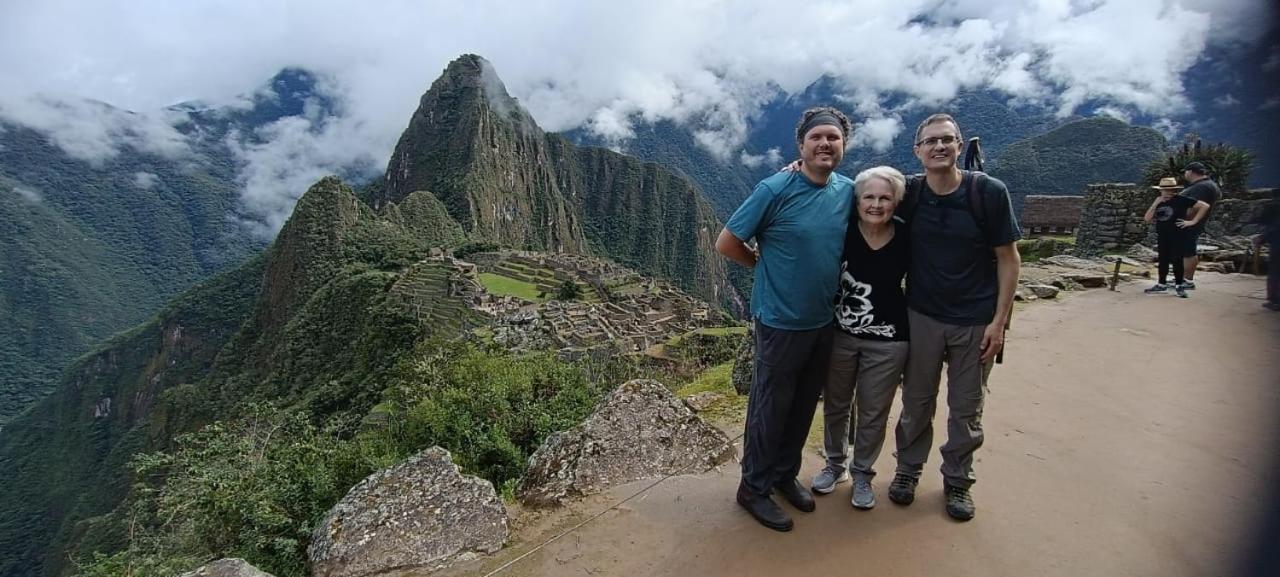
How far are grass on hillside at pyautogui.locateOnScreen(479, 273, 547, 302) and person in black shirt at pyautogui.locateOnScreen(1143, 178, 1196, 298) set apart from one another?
35475 millimetres

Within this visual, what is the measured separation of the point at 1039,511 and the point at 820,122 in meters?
1.97

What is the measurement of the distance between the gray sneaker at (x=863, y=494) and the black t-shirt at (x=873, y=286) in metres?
0.68

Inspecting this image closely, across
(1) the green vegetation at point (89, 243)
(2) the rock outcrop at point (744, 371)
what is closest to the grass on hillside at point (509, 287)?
(2) the rock outcrop at point (744, 371)

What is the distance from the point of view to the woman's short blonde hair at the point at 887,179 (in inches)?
94.8

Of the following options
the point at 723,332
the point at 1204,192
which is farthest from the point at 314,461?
the point at 723,332

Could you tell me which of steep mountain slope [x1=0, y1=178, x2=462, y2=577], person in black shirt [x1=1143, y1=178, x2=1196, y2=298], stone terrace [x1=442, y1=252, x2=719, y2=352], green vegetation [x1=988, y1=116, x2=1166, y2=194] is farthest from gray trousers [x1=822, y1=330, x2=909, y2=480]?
green vegetation [x1=988, y1=116, x2=1166, y2=194]

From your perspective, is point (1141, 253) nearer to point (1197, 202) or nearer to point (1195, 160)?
point (1195, 160)

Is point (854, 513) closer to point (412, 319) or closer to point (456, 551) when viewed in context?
point (456, 551)

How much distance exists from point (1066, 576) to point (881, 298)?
3.94 ft

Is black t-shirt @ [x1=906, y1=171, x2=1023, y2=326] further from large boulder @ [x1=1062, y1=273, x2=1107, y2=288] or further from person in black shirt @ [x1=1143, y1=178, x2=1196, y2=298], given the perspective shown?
large boulder @ [x1=1062, y1=273, x2=1107, y2=288]

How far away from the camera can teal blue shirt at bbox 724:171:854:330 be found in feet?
7.85

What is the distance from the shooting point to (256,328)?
57.8 metres

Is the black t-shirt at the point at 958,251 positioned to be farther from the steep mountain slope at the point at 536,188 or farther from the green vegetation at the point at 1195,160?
the steep mountain slope at the point at 536,188

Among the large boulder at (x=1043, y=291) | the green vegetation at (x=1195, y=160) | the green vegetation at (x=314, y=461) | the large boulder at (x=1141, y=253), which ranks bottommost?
the green vegetation at (x=314, y=461)
